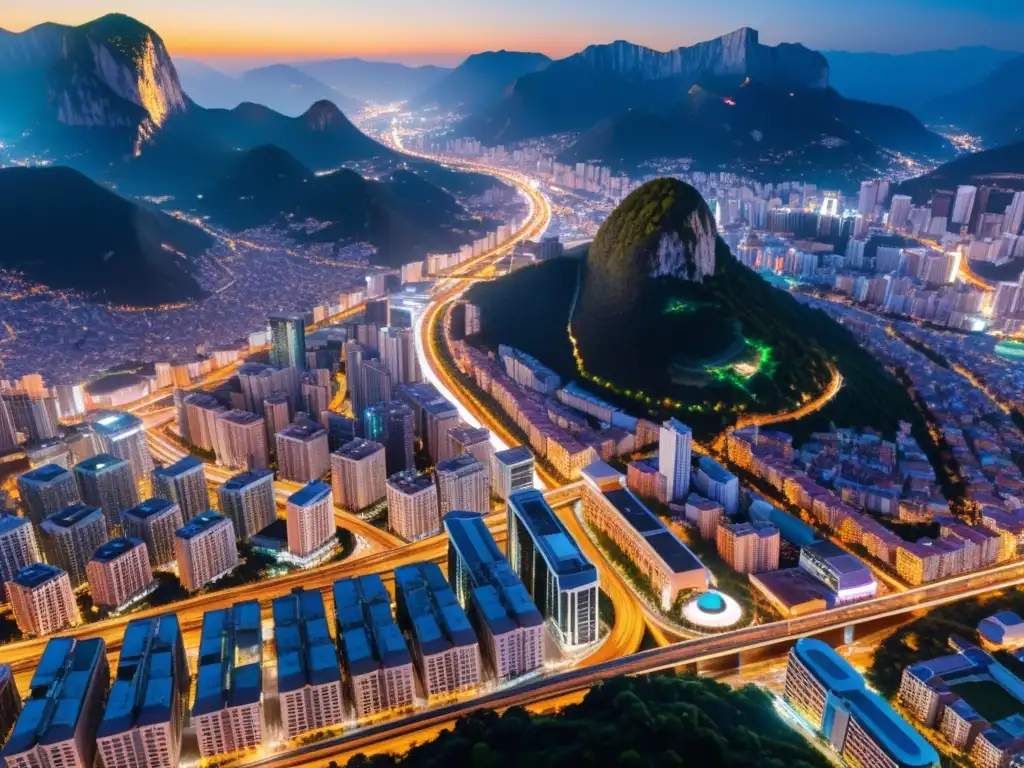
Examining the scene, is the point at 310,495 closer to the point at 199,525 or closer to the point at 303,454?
the point at 199,525

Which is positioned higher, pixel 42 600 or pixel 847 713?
pixel 847 713

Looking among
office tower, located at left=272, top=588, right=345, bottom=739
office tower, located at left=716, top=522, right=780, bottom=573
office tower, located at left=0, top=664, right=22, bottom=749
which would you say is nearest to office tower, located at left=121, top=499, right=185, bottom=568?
office tower, located at left=0, top=664, right=22, bottom=749

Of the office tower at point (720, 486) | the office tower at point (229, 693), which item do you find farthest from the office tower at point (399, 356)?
the office tower at point (229, 693)

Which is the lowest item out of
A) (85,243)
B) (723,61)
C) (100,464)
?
(100,464)

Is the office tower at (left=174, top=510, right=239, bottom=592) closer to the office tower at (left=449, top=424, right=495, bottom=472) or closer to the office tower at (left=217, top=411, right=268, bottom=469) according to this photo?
the office tower at (left=217, top=411, right=268, bottom=469)

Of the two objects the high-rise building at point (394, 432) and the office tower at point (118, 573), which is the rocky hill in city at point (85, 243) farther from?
the office tower at point (118, 573)

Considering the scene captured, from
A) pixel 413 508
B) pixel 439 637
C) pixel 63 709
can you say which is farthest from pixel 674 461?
pixel 63 709
